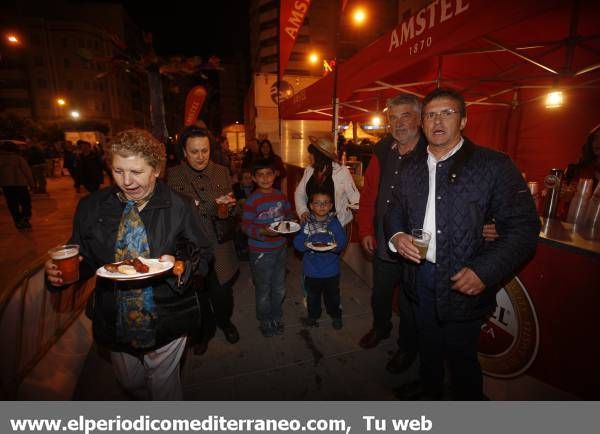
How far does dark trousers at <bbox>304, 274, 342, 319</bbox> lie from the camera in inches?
143

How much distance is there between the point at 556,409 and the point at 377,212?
199 centimetres

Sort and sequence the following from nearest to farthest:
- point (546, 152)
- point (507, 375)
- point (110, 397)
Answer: point (507, 375) < point (110, 397) < point (546, 152)

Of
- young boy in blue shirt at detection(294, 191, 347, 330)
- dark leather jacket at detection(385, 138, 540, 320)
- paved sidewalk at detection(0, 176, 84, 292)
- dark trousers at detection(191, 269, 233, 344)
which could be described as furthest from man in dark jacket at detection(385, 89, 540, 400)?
paved sidewalk at detection(0, 176, 84, 292)

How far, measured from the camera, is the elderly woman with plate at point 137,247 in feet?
5.99

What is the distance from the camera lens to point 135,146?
179cm

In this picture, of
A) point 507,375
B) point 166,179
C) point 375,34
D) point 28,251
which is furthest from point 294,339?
point 375,34

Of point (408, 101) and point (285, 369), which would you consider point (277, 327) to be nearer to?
point (285, 369)

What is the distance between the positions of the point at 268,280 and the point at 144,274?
200 cm

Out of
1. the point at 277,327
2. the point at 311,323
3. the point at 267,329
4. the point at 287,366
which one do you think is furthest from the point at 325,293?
the point at 287,366

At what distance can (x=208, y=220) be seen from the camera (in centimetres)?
304

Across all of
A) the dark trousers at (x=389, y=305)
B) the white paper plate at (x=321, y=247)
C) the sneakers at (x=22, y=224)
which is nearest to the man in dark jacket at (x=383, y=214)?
the dark trousers at (x=389, y=305)

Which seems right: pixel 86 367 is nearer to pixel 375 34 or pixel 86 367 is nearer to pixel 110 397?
pixel 110 397

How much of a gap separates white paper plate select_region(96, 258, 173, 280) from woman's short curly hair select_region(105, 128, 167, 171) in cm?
62

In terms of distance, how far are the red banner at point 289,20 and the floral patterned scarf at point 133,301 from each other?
820 centimetres
